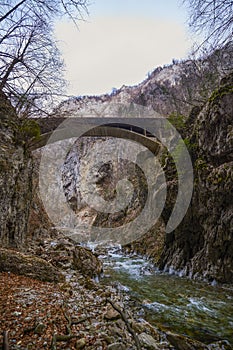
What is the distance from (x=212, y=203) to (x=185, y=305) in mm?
3686

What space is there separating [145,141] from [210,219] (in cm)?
1094

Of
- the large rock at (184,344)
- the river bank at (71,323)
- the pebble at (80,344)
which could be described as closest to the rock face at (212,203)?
the river bank at (71,323)

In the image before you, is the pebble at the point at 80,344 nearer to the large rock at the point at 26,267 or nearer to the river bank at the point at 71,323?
the river bank at the point at 71,323

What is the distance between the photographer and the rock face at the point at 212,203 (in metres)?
7.34

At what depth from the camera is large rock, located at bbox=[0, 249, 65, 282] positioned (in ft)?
16.7

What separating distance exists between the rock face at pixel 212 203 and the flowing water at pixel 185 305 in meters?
0.76

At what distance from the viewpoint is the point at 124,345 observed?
9.62 ft

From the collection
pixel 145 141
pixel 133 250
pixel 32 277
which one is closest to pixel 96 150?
pixel 145 141

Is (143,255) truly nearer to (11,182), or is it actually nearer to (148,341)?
(11,182)

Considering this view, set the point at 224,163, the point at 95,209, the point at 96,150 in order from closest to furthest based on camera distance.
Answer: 1. the point at 224,163
2. the point at 95,209
3. the point at 96,150

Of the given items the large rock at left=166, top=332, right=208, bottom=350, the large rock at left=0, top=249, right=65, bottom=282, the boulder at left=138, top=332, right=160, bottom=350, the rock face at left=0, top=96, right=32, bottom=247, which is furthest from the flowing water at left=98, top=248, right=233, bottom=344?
the rock face at left=0, top=96, right=32, bottom=247

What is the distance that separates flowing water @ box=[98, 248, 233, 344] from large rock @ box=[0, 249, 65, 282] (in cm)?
205

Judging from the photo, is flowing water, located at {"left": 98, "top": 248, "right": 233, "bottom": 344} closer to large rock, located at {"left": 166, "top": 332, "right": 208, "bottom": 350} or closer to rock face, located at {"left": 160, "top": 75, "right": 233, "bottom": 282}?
large rock, located at {"left": 166, "top": 332, "right": 208, "bottom": 350}

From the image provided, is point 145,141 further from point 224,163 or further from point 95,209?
point 95,209
